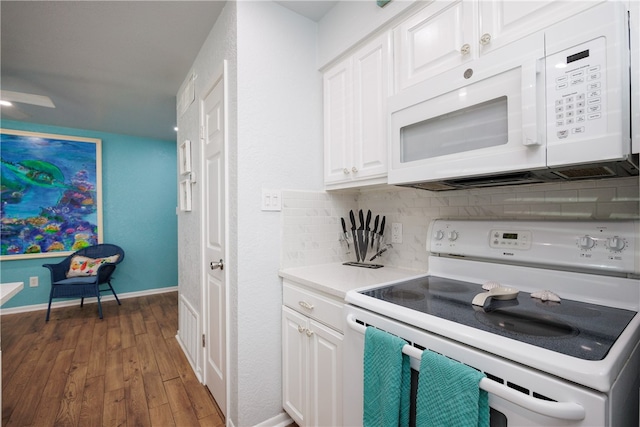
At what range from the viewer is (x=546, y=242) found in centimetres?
109

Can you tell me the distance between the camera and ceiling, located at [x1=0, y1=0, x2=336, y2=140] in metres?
1.72

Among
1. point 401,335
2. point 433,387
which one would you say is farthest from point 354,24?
point 433,387

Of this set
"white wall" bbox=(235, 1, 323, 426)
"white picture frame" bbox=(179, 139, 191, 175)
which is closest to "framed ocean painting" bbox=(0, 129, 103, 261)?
"white picture frame" bbox=(179, 139, 191, 175)

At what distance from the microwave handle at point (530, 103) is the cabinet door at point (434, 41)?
248 millimetres

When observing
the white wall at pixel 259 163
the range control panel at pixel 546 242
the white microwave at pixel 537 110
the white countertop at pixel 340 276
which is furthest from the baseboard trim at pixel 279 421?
the white microwave at pixel 537 110

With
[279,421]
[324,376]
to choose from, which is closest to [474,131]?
[324,376]

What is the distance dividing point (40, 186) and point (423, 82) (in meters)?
4.57

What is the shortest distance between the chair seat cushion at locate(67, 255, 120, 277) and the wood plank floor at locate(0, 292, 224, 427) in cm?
50

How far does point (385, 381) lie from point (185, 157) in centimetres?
232

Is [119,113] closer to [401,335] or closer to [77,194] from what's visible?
[77,194]

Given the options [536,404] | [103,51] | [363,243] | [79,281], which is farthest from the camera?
[79,281]

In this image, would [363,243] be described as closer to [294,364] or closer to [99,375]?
[294,364]

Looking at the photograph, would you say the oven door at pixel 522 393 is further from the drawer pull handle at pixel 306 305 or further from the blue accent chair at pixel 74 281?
the blue accent chair at pixel 74 281

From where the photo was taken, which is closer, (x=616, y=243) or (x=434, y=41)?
(x=616, y=243)
